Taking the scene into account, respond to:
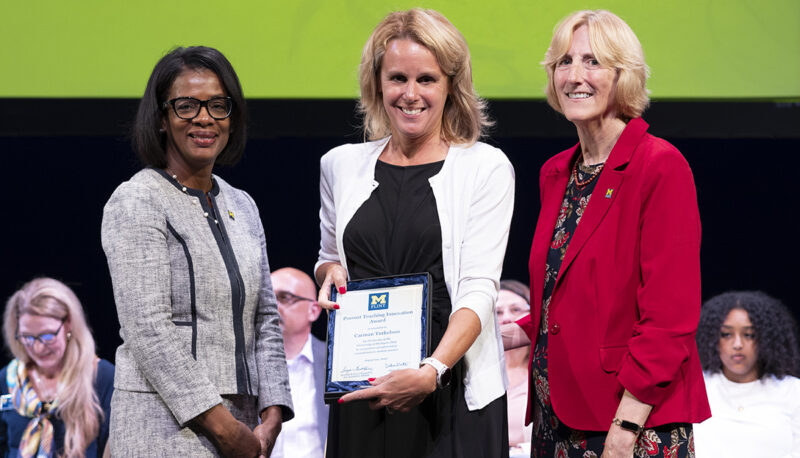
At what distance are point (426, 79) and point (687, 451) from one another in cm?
109

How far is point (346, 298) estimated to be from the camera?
7.55 ft

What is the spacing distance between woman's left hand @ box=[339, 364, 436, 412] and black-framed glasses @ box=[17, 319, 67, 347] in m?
3.21

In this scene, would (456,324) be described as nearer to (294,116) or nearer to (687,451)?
(687,451)

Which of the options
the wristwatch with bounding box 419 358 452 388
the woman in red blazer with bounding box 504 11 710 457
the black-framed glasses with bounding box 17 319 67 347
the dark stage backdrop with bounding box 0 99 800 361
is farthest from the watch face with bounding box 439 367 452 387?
the black-framed glasses with bounding box 17 319 67 347

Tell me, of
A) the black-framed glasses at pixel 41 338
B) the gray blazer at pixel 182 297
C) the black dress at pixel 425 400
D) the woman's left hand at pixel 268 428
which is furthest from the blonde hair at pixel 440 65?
the black-framed glasses at pixel 41 338

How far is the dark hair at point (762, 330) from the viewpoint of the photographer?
482cm

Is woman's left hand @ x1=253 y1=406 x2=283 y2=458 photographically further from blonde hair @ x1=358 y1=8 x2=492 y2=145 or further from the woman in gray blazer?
blonde hair @ x1=358 y1=8 x2=492 y2=145

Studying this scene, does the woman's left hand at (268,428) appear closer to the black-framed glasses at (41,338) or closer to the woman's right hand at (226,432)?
the woman's right hand at (226,432)

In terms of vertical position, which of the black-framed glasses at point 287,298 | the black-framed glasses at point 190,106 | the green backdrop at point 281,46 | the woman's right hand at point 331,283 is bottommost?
the woman's right hand at point 331,283

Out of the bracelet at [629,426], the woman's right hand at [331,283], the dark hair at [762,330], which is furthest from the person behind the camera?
the dark hair at [762,330]

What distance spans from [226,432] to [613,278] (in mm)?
976

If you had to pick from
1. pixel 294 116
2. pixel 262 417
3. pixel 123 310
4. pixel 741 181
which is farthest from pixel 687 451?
pixel 741 181

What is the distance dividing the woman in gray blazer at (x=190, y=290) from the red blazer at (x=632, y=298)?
758mm

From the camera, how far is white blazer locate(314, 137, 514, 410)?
89.7 inches
